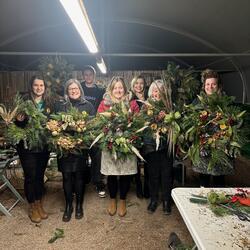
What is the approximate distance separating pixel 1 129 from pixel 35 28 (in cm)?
316

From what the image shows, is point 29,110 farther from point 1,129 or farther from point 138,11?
point 138,11

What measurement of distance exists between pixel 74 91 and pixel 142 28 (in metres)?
3.15

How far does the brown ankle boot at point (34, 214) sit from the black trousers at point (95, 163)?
0.90 metres

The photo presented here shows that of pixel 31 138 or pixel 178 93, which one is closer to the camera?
pixel 31 138

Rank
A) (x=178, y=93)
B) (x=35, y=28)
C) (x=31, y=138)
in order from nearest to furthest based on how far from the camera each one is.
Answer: (x=31, y=138), (x=178, y=93), (x=35, y=28)

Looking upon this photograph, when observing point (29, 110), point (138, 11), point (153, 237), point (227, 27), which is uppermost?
point (138, 11)

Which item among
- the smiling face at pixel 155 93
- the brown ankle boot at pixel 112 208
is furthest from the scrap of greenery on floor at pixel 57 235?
the smiling face at pixel 155 93

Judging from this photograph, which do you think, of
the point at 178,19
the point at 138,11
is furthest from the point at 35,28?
the point at 178,19

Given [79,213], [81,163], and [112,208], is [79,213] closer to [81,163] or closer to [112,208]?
[112,208]

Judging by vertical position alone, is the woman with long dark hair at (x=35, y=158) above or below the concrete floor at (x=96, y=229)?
above

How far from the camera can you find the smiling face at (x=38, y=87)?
9.01ft

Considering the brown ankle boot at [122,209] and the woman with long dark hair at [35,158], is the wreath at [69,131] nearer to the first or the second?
the woman with long dark hair at [35,158]

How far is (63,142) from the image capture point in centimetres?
263

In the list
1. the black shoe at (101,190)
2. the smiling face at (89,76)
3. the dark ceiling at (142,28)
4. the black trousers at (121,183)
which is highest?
the dark ceiling at (142,28)
